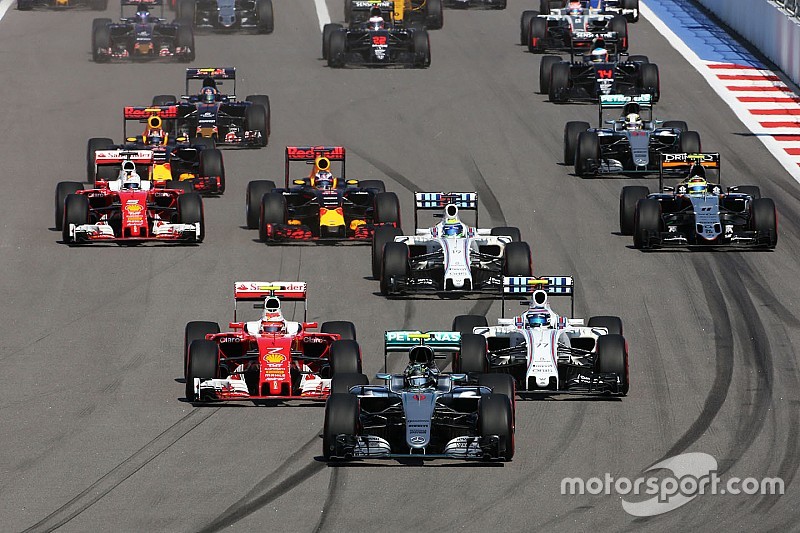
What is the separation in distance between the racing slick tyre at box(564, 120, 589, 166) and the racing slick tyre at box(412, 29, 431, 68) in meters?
11.3

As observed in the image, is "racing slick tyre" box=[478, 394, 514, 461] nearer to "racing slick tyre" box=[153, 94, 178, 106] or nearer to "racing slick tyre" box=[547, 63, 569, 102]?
"racing slick tyre" box=[153, 94, 178, 106]

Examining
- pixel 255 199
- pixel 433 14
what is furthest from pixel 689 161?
pixel 433 14

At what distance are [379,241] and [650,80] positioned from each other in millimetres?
18213

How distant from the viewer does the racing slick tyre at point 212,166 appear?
4428cm

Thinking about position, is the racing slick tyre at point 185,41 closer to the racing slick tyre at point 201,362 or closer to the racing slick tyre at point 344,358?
the racing slick tyre at point 201,362

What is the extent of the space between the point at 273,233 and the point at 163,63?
2064cm

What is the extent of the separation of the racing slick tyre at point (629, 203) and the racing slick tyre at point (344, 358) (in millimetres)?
13698

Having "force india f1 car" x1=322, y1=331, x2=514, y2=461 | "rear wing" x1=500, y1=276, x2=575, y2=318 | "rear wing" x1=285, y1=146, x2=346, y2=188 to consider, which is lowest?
"force india f1 car" x1=322, y1=331, x2=514, y2=461

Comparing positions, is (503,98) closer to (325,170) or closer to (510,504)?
(325,170)

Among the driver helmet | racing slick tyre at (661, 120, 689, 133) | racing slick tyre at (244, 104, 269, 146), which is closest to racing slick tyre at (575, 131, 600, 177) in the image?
the driver helmet

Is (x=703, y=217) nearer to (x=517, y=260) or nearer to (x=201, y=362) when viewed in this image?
(x=517, y=260)

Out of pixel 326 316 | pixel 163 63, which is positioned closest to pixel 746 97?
pixel 163 63

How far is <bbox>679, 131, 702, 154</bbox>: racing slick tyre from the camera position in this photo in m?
45.5

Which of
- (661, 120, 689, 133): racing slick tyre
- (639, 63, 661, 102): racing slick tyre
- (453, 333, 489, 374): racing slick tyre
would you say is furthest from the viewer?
(639, 63, 661, 102): racing slick tyre
